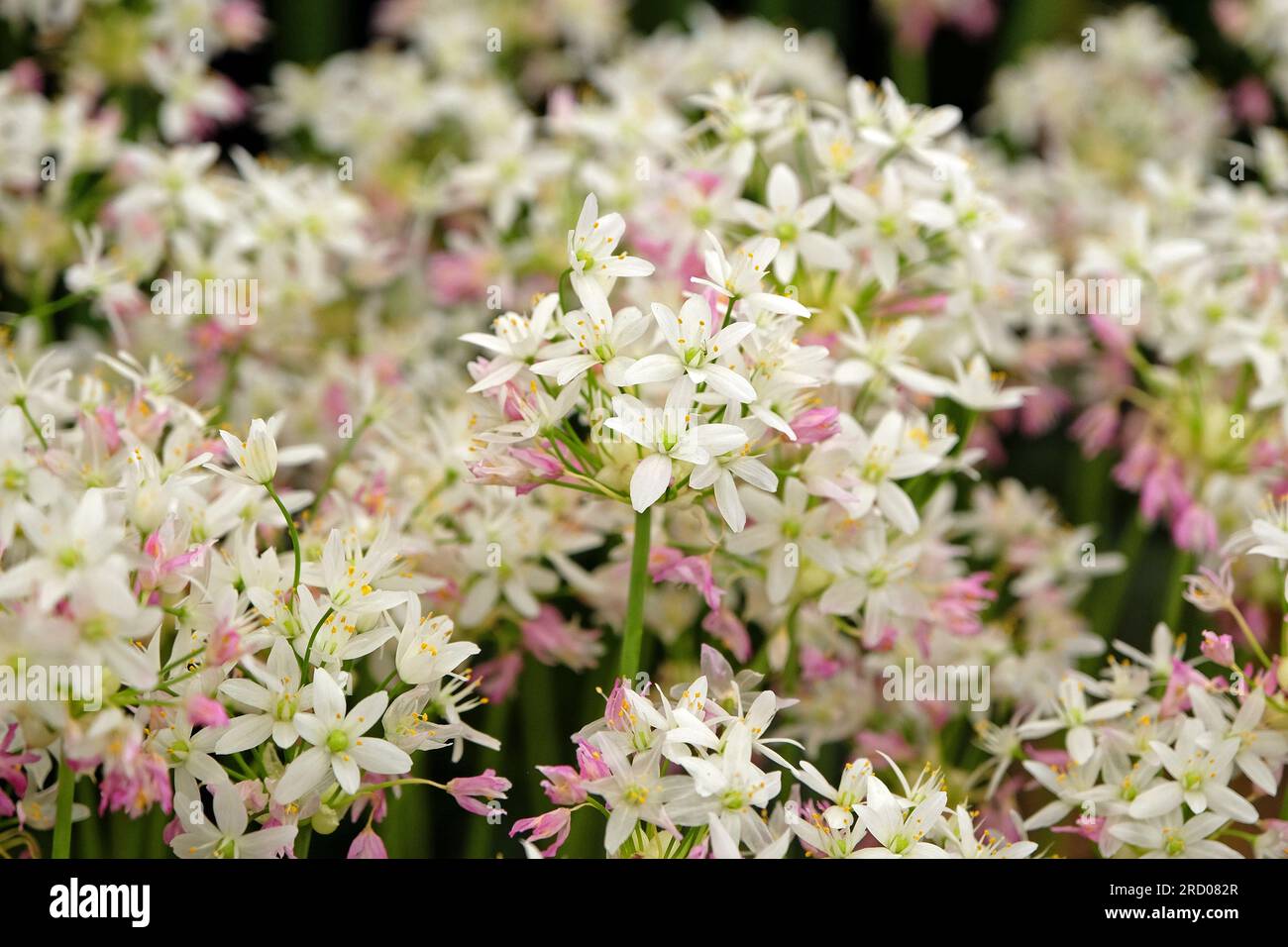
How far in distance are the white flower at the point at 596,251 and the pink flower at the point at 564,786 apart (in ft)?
1.05

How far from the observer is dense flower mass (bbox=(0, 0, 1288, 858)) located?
0.76m

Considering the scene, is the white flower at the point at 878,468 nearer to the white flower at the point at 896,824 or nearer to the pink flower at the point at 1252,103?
the white flower at the point at 896,824

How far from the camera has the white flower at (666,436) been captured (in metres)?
0.76

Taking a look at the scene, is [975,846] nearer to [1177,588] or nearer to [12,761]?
[1177,588]

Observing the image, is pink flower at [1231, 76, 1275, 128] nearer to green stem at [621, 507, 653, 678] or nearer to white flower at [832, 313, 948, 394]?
white flower at [832, 313, 948, 394]

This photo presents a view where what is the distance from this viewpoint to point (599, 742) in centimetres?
75

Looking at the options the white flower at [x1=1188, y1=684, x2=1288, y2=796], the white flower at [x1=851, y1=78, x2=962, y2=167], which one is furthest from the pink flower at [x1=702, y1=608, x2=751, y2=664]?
the white flower at [x1=851, y1=78, x2=962, y2=167]

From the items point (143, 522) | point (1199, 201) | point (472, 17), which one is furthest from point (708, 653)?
point (472, 17)

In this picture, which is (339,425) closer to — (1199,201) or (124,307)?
(124,307)

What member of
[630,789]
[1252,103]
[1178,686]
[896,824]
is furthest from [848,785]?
[1252,103]

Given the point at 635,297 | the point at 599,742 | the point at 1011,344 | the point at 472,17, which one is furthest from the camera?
the point at 472,17

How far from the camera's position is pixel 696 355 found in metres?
0.79

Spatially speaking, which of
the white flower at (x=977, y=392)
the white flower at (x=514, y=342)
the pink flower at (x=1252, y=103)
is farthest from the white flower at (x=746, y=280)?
the pink flower at (x=1252, y=103)
